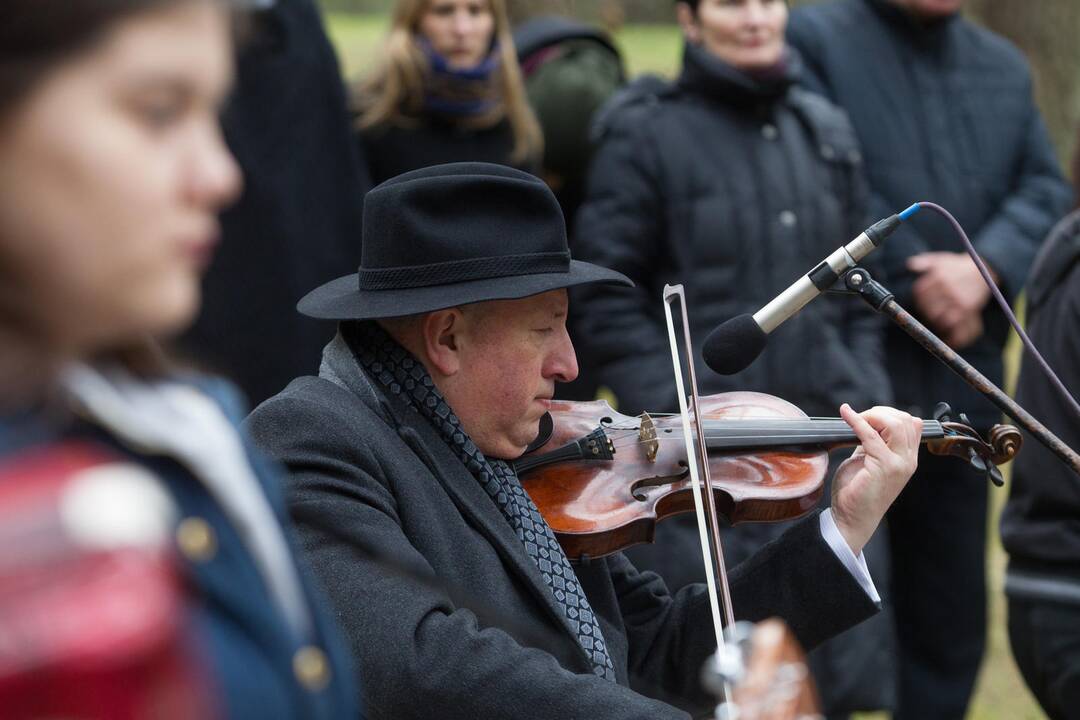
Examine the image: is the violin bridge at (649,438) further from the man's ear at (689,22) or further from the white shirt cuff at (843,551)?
the man's ear at (689,22)

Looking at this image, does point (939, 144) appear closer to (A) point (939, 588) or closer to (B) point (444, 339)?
(A) point (939, 588)

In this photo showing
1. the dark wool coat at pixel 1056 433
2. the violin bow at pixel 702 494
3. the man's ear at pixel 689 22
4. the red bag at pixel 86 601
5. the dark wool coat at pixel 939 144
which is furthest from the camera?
the dark wool coat at pixel 939 144

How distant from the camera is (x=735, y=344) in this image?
2.28 metres

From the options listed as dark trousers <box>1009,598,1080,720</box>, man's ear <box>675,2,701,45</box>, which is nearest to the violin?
dark trousers <box>1009,598,1080,720</box>

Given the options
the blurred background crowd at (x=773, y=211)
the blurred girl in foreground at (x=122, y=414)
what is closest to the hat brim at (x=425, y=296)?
the blurred background crowd at (x=773, y=211)

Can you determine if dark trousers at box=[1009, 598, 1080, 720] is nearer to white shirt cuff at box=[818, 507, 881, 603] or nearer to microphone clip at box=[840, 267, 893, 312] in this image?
white shirt cuff at box=[818, 507, 881, 603]

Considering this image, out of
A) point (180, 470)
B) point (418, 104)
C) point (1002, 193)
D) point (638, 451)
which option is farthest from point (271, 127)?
point (180, 470)

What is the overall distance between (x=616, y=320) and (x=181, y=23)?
2811 mm

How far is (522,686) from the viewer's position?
202cm

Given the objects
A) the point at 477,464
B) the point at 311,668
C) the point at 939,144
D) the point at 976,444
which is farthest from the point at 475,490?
the point at 939,144

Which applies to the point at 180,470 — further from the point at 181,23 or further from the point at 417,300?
the point at 417,300

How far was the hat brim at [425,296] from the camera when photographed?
219 centimetres

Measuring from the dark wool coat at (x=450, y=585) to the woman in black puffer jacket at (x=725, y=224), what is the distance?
3.98ft

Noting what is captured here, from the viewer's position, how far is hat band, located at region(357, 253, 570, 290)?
7.39 feet
